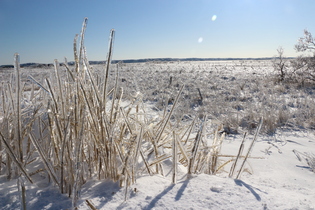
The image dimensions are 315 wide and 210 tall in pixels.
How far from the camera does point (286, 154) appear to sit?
7.01 feet

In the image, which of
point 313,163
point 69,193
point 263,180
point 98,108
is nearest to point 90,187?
point 69,193

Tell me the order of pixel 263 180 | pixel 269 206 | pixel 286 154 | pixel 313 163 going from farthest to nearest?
1. pixel 286 154
2. pixel 313 163
3. pixel 263 180
4. pixel 269 206

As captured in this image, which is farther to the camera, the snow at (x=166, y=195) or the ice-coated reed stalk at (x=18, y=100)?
the snow at (x=166, y=195)

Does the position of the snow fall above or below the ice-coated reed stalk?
below

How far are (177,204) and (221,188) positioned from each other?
0.23 m

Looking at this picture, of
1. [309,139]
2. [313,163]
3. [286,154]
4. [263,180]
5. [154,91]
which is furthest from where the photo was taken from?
[154,91]

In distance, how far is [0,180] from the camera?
45.1 inches

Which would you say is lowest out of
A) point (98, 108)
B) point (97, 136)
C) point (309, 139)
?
point (309, 139)

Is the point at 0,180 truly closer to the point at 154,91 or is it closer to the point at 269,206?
the point at 269,206

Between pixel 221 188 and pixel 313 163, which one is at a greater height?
pixel 221 188

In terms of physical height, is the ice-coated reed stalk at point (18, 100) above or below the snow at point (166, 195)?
above

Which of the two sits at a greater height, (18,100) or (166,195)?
(18,100)

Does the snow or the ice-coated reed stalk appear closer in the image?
the ice-coated reed stalk

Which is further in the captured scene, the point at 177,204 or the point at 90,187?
the point at 90,187
